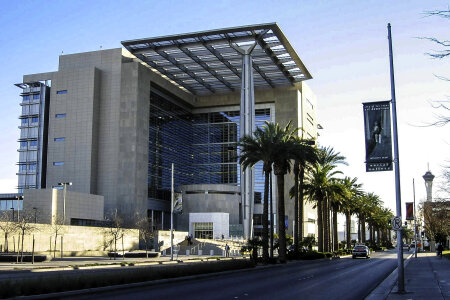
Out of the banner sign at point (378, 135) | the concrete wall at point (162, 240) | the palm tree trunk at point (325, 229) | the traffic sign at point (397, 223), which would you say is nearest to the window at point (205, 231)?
the concrete wall at point (162, 240)

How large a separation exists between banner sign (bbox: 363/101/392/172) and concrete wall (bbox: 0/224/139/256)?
4249 centimetres

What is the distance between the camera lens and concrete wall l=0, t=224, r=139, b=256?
194 feet

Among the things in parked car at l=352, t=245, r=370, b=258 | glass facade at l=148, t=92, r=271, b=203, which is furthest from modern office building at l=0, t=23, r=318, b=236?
parked car at l=352, t=245, r=370, b=258

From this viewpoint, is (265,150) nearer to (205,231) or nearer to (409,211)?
(409,211)

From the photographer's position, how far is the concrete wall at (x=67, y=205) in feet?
246

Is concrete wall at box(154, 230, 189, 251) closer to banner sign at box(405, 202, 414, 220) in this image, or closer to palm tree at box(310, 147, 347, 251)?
palm tree at box(310, 147, 347, 251)

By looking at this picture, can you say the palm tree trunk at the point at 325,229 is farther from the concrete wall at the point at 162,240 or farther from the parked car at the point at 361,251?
the concrete wall at the point at 162,240

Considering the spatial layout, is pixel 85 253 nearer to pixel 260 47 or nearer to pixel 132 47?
pixel 132 47

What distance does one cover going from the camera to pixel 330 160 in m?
68.9

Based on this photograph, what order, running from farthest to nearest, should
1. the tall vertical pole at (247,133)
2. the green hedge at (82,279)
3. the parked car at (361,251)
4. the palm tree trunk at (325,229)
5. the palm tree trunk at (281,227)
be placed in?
the tall vertical pole at (247,133), the palm tree trunk at (325,229), the parked car at (361,251), the palm tree trunk at (281,227), the green hedge at (82,279)

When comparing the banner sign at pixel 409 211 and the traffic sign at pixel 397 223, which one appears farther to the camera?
the banner sign at pixel 409 211

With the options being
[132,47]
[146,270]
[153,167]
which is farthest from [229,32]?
[146,270]

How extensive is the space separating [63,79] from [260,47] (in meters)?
36.2

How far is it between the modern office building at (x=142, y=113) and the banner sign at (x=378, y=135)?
62.2 metres
